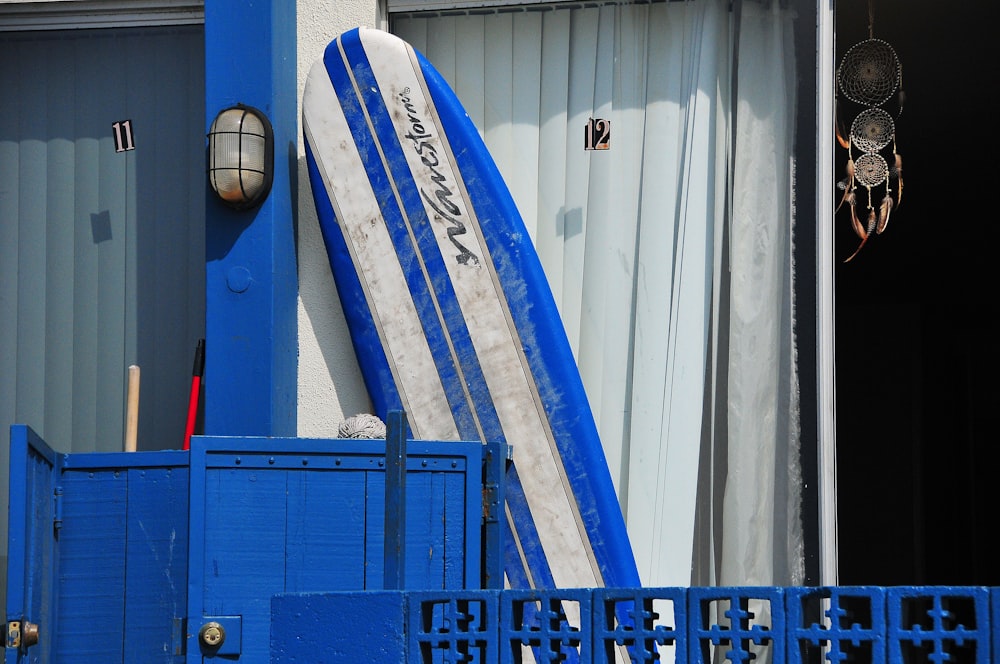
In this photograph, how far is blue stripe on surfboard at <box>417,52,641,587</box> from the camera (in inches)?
142

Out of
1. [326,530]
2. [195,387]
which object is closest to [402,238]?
[195,387]

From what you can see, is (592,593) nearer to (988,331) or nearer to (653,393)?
(653,393)

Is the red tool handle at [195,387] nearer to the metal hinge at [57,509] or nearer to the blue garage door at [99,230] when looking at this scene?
the blue garage door at [99,230]

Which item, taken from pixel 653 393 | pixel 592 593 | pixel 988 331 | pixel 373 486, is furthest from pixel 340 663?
pixel 988 331

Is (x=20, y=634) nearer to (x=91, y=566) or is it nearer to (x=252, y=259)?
(x=91, y=566)

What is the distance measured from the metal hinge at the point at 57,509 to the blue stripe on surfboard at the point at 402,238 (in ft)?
3.61

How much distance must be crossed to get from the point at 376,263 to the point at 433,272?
0.58ft

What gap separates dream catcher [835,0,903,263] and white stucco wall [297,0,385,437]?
5.21 ft

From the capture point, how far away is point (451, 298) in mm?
3744

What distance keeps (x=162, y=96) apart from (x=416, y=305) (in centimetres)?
118

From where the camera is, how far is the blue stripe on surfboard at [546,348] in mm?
3613

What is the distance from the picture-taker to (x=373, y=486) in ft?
10.5

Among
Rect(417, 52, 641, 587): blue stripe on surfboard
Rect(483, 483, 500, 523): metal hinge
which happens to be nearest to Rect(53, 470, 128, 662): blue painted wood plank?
Rect(483, 483, 500, 523): metal hinge

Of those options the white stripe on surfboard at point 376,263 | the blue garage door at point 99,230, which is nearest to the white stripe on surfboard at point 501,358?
the white stripe on surfboard at point 376,263
